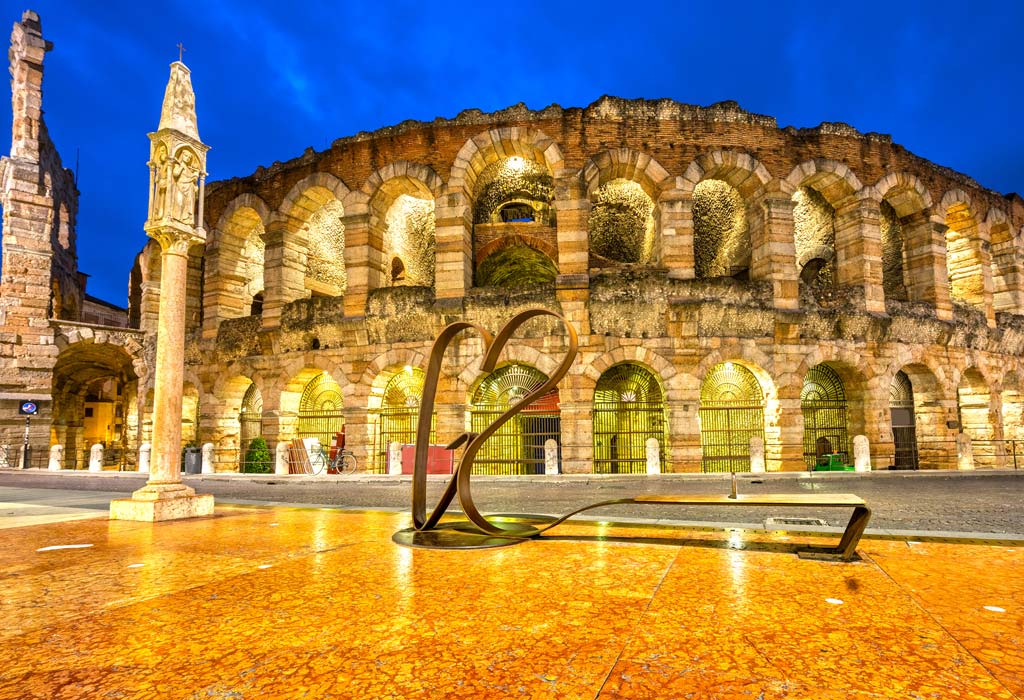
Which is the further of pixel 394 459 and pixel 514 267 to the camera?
pixel 514 267

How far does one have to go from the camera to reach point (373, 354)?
15164mm

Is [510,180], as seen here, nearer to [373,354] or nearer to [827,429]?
[373,354]

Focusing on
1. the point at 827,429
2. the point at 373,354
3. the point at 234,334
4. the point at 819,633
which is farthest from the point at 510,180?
the point at 819,633

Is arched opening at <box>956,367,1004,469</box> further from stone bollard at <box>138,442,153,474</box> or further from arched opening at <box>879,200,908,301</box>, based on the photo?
stone bollard at <box>138,442,153,474</box>

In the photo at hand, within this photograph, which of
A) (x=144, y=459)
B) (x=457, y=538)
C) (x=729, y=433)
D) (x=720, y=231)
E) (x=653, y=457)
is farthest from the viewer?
(x=720, y=231)

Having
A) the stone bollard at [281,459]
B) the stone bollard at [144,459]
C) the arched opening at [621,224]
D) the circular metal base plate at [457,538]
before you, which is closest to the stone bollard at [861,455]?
the arched opening at [621,224]

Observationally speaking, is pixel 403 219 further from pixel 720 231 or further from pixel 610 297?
pixel 720 231

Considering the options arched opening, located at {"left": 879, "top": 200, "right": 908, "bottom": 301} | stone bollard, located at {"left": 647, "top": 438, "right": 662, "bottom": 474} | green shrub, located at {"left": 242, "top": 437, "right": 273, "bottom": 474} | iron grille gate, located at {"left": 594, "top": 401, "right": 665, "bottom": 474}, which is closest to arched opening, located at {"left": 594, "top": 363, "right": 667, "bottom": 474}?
iron grille gate, located at {"left": 594, "top": 401, "right": 665, "bottom": 474}

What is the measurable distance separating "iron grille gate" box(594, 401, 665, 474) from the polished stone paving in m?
11.3

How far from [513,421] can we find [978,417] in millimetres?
13727

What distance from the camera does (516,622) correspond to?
2.31 meters

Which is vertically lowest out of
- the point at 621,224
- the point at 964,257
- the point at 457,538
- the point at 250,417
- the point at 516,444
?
the point at 516,444

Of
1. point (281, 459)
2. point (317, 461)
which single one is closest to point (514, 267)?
point (317, 461)

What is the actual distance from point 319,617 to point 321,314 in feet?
46.7
